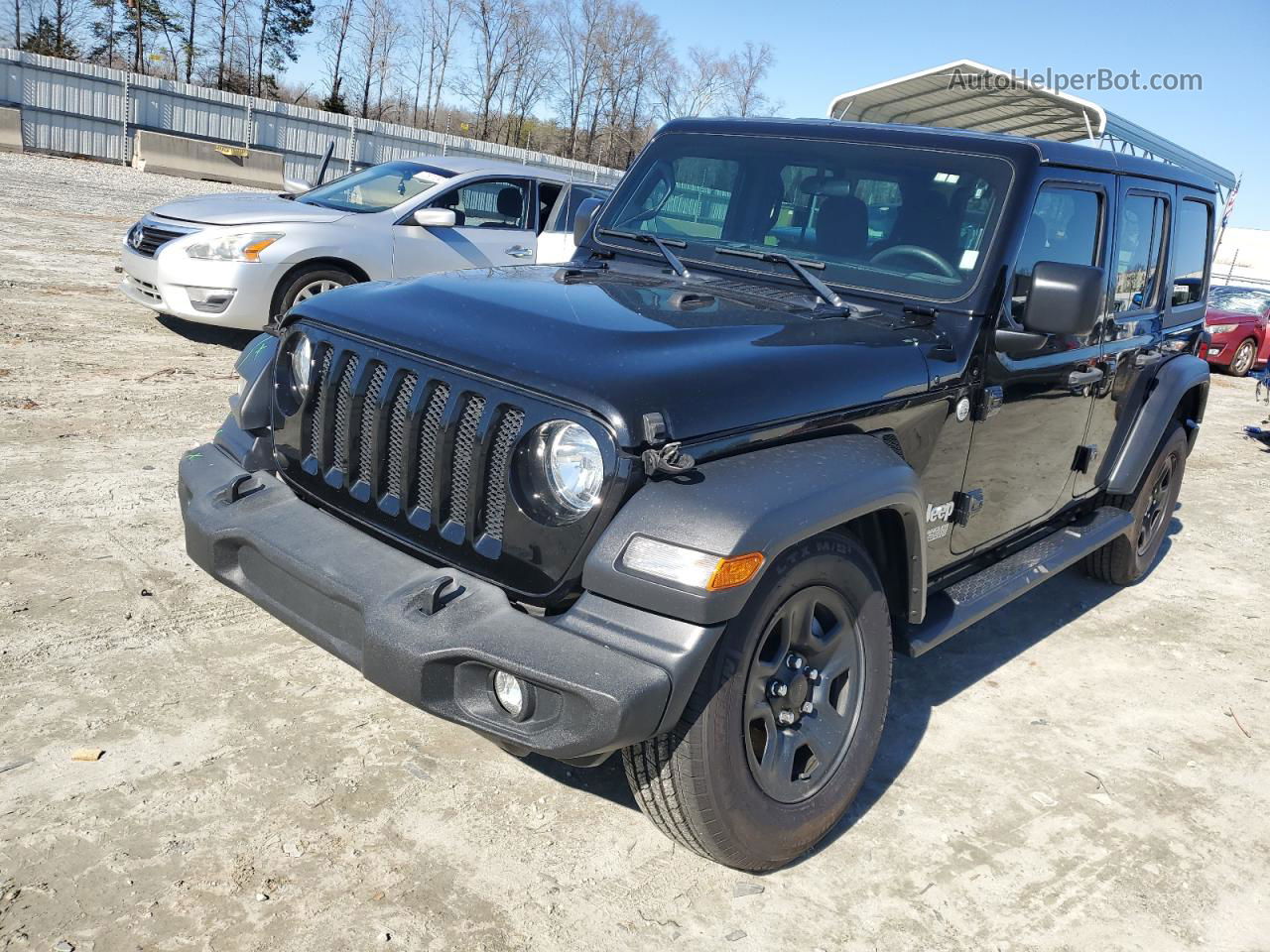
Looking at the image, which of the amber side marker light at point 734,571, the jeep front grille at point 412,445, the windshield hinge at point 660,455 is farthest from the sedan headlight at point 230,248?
the amber side marker light at point 734,571

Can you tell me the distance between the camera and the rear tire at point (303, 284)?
26.8 feet

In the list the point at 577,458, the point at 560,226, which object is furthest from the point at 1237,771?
the point at 560,226

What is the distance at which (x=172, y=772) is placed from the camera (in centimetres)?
303

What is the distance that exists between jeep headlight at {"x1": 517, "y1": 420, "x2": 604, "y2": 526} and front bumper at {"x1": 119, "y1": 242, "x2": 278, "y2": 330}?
5938mm

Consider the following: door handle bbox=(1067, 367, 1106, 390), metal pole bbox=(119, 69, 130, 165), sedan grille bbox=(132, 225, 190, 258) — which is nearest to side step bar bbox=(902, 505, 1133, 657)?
door handle bbox=(1067, 367, 1106, 390)

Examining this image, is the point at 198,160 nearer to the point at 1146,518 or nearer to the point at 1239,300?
the point at 1239,300

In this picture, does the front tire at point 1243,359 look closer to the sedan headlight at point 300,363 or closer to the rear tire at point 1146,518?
the rear tire at point 1146,518

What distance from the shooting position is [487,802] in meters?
3.10

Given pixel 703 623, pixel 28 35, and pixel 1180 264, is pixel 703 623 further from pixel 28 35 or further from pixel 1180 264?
pixel 28 35

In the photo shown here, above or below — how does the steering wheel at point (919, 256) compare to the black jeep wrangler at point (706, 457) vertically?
above

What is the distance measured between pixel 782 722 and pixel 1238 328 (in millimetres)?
16263

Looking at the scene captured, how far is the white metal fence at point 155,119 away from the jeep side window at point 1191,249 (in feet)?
64.2

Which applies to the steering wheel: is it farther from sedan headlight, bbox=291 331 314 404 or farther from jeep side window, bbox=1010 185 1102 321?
sedan headlight, bbox=291 331 314 404

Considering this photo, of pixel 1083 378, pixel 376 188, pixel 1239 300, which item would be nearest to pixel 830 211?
pixel 1083 378
